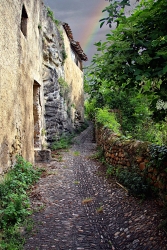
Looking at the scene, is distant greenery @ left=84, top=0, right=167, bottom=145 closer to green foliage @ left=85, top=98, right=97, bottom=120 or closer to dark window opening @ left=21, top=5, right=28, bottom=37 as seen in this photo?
dark window opening @ left=21, top=5, right=28, bottom=37

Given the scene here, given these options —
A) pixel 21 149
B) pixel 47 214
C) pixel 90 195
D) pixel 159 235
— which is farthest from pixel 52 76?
pixel 159 235

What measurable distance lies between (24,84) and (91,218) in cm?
453

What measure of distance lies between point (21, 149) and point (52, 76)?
6.58 meters

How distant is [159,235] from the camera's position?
10.2 ft

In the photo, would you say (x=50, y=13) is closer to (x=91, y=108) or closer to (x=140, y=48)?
(x=91, y=108)

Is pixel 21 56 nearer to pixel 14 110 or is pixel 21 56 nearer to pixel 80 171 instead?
pixel 14 110

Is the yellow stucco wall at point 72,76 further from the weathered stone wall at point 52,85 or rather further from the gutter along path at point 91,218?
the gutter along path at point 91,218

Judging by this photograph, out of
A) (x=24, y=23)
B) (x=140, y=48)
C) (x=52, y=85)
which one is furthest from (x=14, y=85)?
(x=52, y=85)

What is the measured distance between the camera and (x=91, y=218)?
4.22 m

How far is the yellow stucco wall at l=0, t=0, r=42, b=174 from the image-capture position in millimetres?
5203

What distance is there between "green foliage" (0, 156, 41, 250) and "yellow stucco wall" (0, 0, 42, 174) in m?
0.32

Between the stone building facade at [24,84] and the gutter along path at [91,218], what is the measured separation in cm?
139

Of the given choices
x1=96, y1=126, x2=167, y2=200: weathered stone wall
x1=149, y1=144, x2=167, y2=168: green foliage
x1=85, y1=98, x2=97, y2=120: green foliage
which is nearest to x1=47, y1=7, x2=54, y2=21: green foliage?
x1=85, y1=98, x2=97, y2=120: green foliage

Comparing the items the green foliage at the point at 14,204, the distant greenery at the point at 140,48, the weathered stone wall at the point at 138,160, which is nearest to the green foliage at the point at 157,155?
the weathered stone wall at the point at 138,160
